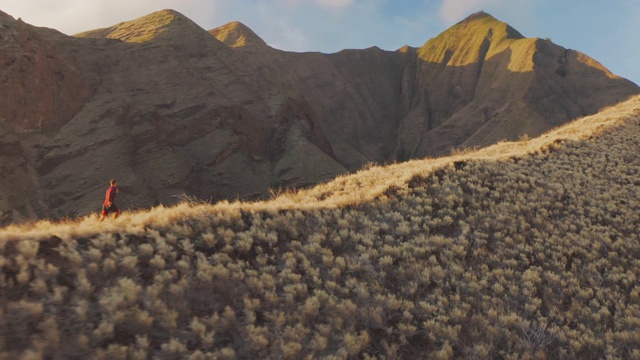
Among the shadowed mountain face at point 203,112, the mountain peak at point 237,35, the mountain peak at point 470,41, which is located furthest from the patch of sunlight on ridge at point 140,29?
the mountain peak at point 470,41

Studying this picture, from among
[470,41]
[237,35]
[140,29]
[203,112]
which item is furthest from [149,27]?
[470,41]

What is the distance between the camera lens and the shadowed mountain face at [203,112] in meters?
49.3

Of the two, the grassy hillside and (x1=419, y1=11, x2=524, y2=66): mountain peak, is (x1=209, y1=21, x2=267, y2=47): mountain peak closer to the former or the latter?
(x1=419, y1=11, x2=524, y2=66): mountain peak

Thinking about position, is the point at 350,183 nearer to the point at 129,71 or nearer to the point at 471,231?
the point at 471,231

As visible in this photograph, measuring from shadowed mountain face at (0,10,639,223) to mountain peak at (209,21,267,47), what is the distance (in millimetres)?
565

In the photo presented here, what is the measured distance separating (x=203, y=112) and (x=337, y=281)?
5700 cm

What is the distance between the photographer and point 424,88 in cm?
12575

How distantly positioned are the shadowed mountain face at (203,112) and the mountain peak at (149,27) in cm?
42

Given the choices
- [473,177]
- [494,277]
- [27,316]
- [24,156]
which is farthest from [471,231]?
[24,156]

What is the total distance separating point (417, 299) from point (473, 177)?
30.4 feet

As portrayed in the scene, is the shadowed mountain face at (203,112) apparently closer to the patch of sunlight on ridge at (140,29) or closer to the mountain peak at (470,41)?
the patch of sunlight on ridge at (140,29)

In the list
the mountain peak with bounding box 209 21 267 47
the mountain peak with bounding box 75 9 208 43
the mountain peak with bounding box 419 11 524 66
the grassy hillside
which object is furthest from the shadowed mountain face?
the grassy hillside

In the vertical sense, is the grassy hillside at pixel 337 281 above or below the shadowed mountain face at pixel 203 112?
below

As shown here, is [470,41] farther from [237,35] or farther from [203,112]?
[203,112]
